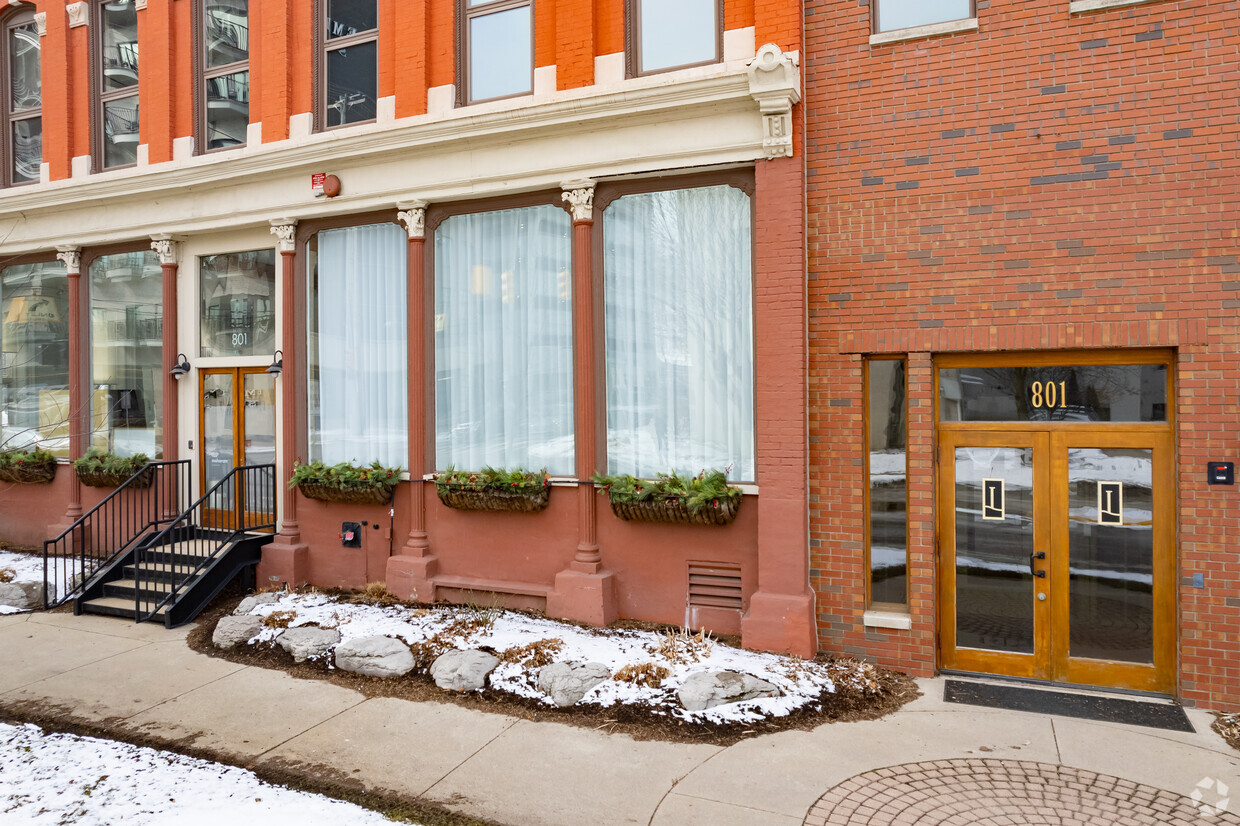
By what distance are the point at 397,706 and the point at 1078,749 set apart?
5152 mm

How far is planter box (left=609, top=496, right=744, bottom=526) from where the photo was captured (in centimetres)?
752

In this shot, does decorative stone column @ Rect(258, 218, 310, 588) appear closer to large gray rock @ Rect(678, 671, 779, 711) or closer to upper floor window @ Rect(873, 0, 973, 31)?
large gray rock @ Rect(678, 671, 779, 711)

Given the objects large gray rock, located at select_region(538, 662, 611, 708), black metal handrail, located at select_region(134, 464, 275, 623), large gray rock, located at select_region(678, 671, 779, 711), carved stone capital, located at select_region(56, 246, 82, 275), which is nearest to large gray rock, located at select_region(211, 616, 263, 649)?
black metal handrail, located at select_region(134, 464, 275, 623)

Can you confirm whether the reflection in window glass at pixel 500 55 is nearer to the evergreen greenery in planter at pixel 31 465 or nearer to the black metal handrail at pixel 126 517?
the black metal handrail at pixel 126 517

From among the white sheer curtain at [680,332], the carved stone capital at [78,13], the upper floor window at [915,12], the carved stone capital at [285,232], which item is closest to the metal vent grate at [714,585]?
the white sheer curtain at [680,332]

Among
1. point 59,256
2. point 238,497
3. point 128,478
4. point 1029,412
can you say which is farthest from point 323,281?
point 1029,412

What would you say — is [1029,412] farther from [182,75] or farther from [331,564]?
[182,75]

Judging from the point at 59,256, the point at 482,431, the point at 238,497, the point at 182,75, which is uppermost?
the point at 182,75

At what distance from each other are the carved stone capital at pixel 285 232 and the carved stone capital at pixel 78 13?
206 inches

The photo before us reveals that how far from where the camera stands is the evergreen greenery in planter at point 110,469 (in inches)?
431

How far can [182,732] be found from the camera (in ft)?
19.3

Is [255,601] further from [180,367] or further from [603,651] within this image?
[603,651]

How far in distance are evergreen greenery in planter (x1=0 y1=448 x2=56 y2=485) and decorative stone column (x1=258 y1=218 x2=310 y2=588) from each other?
449 centimetres

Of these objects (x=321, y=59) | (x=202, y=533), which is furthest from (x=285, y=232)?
(x=202, y=533)
